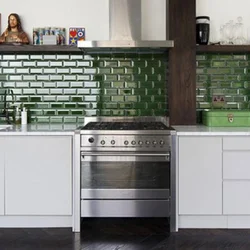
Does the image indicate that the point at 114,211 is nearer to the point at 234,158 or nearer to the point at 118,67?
the point at 234,158

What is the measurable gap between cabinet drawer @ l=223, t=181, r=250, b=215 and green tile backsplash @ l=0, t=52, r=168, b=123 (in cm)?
128

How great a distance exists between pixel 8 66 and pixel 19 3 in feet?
2.22

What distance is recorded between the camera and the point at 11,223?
141 inches

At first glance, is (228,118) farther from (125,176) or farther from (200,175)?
(125,176)

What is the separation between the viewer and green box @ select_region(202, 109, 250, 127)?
387 cm

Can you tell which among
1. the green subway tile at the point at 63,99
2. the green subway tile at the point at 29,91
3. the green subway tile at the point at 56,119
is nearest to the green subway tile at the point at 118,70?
the green subway tile at the point at 63,99

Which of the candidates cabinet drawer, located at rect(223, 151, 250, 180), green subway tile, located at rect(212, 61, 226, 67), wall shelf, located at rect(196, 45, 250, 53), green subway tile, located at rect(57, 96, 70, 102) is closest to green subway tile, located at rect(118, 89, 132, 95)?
green subway tile, located at rect(57, 96, 70, 102)

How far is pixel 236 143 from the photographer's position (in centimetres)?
348

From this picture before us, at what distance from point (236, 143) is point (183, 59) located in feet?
3.48

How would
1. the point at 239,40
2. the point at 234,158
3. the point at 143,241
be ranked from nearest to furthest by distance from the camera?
the point at 143,241 → the point at 234,158 → the point at 239,40

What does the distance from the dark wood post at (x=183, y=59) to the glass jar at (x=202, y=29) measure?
77 millimetres

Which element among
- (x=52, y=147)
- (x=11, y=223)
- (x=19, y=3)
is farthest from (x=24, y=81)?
(x=11, y=223)

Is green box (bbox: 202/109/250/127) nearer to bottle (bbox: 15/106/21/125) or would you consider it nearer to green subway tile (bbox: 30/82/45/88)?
green subway tile (bbox: 30/82/45/88)

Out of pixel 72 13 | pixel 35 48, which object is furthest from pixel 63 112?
pixel 72 13
